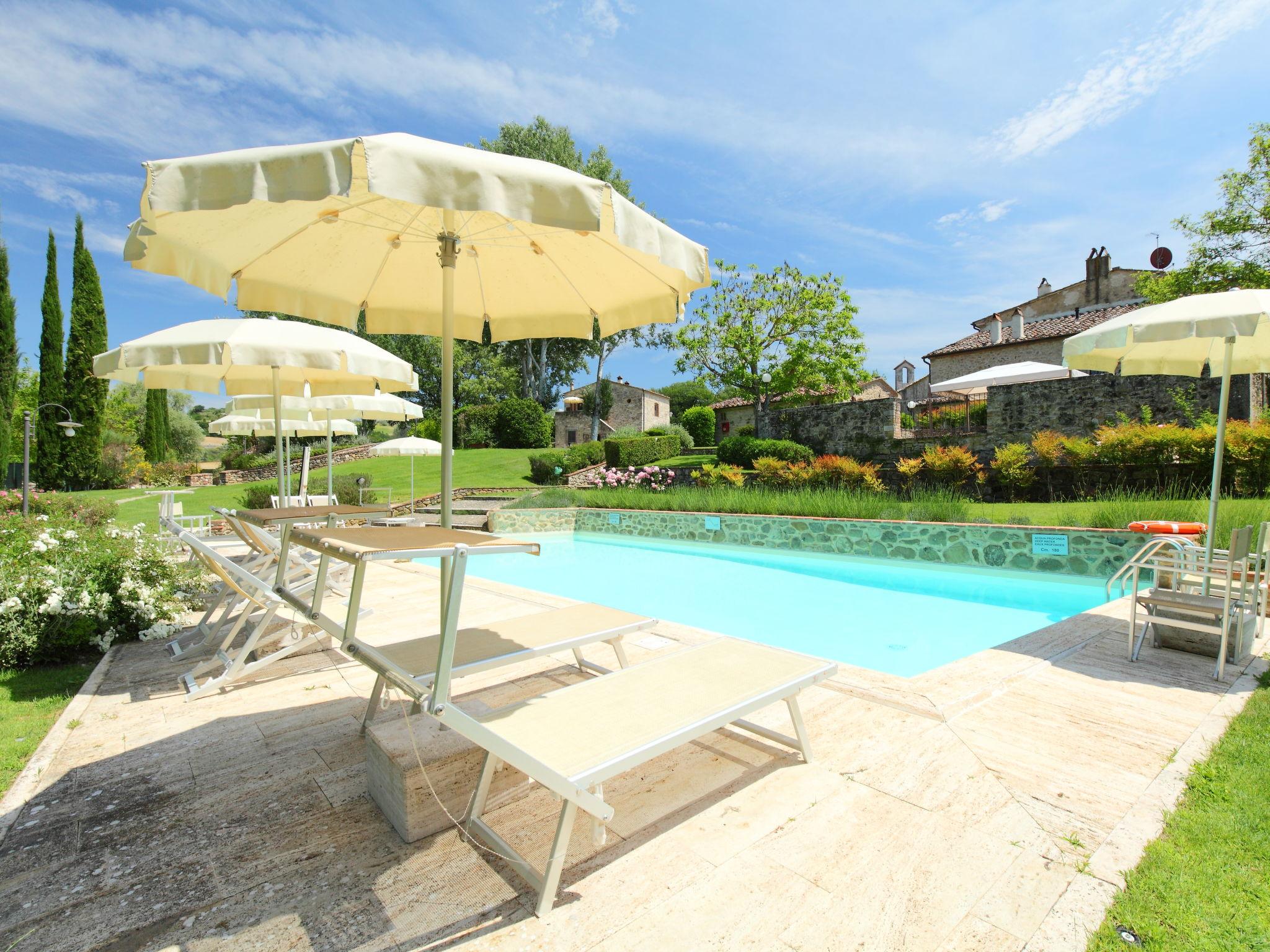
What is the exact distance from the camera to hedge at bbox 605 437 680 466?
22812 mm

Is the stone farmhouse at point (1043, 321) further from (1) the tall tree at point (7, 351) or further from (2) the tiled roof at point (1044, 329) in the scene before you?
(1) the tall tree at point (7, 351)

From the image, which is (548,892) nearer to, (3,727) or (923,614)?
(3,727)

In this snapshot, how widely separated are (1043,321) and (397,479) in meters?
31.0

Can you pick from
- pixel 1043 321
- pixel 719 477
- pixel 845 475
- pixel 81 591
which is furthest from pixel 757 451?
pixel 1043 321

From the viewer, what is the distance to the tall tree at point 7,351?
1950 centimetres

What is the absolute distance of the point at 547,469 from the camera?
22062 mm

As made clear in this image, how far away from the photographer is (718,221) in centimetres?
3128

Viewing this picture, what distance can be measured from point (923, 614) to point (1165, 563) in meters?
3.07

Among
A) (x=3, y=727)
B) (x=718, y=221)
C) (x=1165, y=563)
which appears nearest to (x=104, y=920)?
(x=3, y=727)

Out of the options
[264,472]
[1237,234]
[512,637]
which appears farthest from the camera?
[264,472]

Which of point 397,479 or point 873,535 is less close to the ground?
point 873,535

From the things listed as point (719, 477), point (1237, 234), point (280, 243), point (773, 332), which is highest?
point (1237, 234)

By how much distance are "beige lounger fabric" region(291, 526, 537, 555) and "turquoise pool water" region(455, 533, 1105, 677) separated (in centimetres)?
363

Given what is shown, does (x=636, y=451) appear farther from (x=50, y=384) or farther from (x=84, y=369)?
(x=50, y=384)
